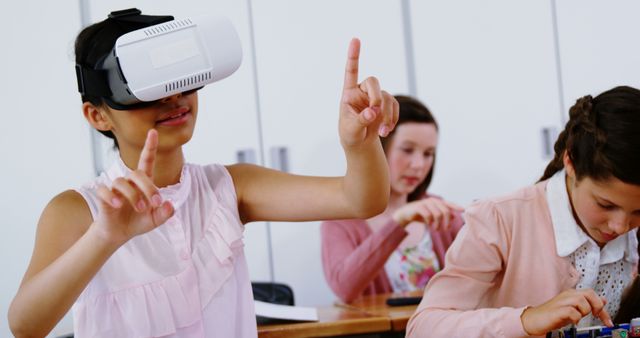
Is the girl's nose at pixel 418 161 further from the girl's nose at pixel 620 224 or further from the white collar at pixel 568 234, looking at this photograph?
the girl's nose at pixel 620 224

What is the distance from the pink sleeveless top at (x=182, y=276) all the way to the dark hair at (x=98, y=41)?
0.58 feet

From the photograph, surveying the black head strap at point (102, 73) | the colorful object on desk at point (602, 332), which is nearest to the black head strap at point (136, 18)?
the black head strap at point (102, 73)

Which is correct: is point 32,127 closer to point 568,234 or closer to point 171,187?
point 171,187

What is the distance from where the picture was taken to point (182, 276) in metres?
1.40

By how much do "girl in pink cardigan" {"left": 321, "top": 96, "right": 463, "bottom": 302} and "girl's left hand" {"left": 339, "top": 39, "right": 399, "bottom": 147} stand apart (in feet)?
4.22

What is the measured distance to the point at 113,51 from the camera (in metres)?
1.27

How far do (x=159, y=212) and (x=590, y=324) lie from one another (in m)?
0.88

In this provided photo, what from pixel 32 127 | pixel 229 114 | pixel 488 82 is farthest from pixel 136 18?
pixel 488 82

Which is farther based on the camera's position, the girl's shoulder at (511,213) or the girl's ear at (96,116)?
the girl's shoulder at (511,213)

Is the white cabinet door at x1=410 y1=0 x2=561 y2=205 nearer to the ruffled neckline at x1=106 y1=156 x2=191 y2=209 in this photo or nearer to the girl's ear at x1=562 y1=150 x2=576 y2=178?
the girl's ear at x1=562 y1=150 x2=576 y2=178

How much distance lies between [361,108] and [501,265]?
0.57 metres

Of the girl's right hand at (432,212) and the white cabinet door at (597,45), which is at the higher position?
the white cabinet door at (597,45)

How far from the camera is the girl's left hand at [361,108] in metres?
1.22

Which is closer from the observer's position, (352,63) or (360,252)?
(352,63)
